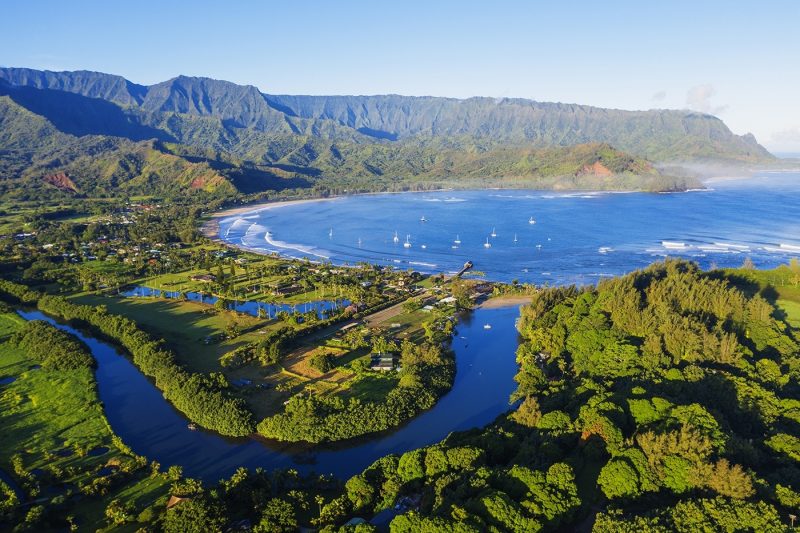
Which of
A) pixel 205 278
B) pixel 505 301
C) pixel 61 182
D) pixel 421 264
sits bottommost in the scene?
pixel 505 301

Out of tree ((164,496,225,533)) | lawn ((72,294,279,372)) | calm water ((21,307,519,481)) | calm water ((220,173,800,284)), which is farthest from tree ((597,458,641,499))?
calm water ((220,173,800,284))

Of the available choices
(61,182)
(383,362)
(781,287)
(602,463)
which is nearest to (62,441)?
(383,362)

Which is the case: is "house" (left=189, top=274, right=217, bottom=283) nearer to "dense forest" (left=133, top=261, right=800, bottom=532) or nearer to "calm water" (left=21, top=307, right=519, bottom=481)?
"calm water" (left=21, top=307, right=519, bottom=481)

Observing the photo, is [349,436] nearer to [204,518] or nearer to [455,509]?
[204,518]

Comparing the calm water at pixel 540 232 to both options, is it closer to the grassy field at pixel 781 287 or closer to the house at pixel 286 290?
the grassy field at pixel 781 287

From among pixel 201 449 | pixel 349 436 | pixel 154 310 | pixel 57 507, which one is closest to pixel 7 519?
pixel 57 507

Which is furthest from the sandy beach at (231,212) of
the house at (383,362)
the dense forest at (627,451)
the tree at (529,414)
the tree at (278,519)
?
the tree at (278,519)

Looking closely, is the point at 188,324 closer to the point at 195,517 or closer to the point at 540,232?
the point at 195,517
